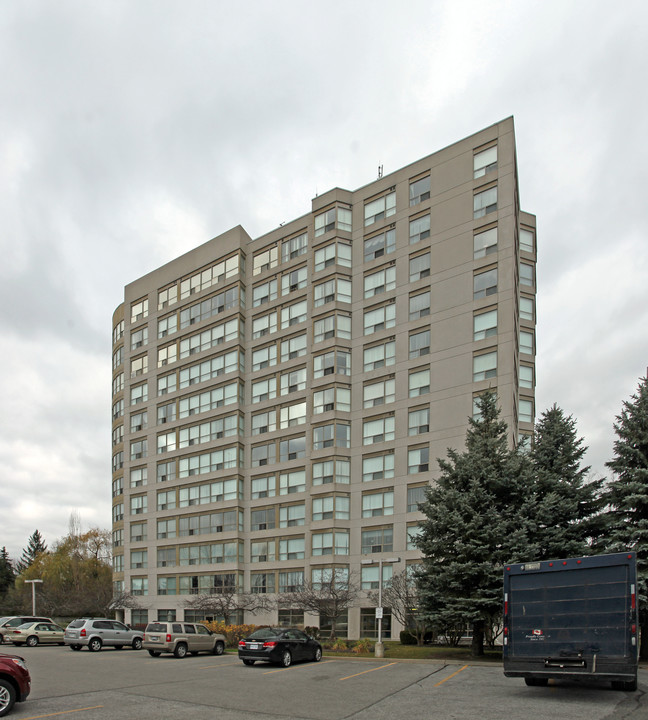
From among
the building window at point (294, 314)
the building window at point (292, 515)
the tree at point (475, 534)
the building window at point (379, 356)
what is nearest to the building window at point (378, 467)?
the building window at point (292, 515)

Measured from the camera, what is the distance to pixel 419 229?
4825 centimetres

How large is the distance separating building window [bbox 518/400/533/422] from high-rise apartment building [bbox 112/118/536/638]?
39cm

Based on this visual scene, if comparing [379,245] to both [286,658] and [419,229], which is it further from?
[286,658]

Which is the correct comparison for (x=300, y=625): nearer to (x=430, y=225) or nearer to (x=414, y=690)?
(x=430, y=225)

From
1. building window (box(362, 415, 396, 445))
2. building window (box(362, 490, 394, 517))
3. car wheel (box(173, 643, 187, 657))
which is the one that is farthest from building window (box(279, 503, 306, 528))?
car wheel (box(173, 643, 187, 657))

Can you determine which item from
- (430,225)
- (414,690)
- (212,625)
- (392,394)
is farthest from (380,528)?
(414,690)

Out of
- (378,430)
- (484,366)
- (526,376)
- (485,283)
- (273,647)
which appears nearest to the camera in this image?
(273,647)

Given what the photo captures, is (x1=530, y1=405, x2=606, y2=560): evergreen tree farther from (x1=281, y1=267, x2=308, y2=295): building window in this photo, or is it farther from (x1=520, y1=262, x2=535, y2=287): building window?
(x1=281, y1=267, x2=308, y2=295): building window

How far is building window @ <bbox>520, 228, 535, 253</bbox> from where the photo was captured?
177ft

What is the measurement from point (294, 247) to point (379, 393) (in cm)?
1498

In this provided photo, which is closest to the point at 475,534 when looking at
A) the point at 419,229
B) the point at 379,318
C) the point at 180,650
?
the point at 180,650

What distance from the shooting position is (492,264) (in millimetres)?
43562

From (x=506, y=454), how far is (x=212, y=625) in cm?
2038

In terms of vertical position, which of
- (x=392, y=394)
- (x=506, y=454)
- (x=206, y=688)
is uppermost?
Result: (x=392, y=394)
